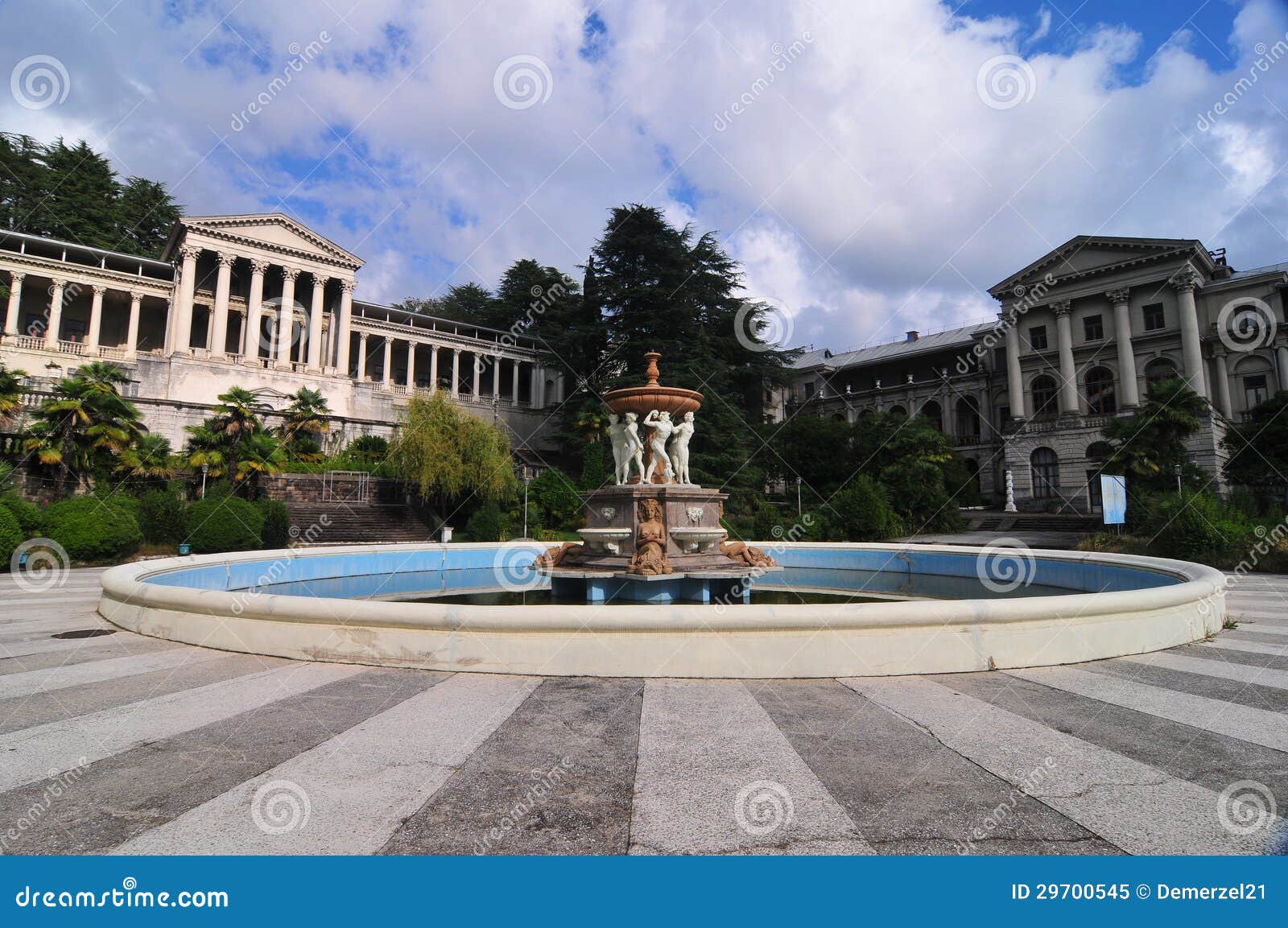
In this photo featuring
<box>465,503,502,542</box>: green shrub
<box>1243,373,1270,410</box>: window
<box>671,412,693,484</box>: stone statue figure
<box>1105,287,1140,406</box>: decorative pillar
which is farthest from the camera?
<box>1105,287,1140,406</box>: decorative pillar

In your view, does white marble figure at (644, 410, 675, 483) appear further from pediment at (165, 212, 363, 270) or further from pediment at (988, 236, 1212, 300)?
pediment at (988, 236, 1212, 300)

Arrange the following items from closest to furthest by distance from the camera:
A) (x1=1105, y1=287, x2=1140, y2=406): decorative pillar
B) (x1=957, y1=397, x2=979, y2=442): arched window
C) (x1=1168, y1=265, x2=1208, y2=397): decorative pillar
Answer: (x1=1168, y1=265, x2=1208, y2=397): decorative pillar, (x1=1105, y1=287, x2=1140, y2=406): decorative pillar, (x1=957, y1=397, x2=979, y2=442): arched window

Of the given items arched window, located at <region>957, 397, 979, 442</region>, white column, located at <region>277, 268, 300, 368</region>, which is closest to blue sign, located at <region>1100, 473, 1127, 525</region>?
arched window, located at <region>957, 397, 979, 442</region>

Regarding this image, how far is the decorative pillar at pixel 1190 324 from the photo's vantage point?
1785 inches

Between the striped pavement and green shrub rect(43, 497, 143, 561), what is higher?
green shrub rect(43, 497, 143, 561)

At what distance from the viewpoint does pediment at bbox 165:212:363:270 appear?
4666cm

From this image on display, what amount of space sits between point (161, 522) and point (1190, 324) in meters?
62.3

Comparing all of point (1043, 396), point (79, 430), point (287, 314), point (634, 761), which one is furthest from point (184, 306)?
point (1043, 396)

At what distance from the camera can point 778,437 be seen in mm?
46969

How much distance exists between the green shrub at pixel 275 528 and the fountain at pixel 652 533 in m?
14.1

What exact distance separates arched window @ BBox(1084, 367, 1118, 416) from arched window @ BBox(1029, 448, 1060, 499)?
16.0ft

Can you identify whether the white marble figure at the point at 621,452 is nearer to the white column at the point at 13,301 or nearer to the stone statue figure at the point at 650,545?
the stone statue figure at the point at 650,545

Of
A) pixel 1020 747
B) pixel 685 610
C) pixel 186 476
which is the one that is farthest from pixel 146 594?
pixel 186 476

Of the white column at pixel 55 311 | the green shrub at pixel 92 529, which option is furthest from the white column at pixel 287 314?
the green shrub at pixel 92 529
